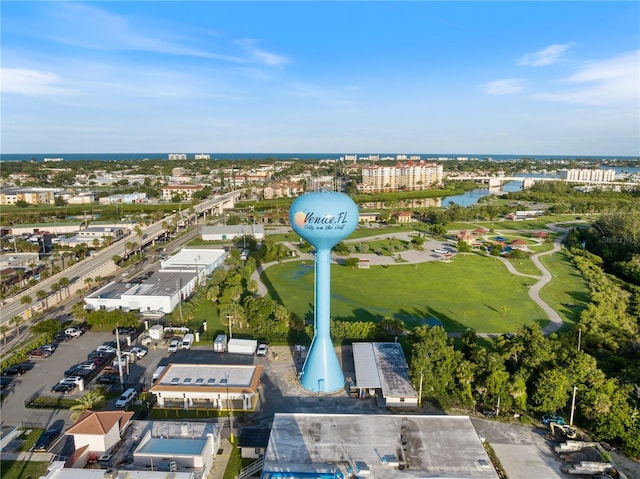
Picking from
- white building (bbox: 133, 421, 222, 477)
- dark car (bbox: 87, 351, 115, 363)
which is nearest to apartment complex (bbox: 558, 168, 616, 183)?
dark car (bbox: 87, 351, 115, 363)

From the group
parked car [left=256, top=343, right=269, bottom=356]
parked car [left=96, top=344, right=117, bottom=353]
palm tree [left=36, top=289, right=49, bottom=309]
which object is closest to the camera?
parked car [left=256, top=343, right=269, bottom=356]

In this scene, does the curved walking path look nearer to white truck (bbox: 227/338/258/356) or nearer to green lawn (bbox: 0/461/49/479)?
white truck (bbox: 227/338/258/356)

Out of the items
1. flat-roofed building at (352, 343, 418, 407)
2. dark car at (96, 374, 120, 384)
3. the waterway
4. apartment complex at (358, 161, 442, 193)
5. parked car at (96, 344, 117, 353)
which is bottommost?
dark car at (96, 374, 120, 384)

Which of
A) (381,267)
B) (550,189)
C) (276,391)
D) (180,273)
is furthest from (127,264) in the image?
(550,189)

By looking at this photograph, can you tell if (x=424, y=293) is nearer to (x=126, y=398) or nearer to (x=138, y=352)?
(x=138, y=352)

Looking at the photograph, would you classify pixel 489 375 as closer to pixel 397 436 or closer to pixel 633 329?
pixel 397 436

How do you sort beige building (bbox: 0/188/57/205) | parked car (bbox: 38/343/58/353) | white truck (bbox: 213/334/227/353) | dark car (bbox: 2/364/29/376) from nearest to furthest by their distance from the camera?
dark car (bbox: 2/364/29/376) → parked car (bbox: 38/343/58/353) → white truck (bbox: 213/334/227/353) → beige building (bbox: 0/188/57/205)
